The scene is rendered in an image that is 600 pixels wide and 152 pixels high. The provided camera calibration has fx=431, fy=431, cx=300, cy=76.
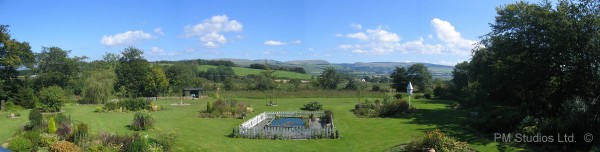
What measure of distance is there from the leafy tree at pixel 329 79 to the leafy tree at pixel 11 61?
149ft

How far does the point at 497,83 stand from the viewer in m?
27.9

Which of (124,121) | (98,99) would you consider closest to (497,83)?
(124,121)

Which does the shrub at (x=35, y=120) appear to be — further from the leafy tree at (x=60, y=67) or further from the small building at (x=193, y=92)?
the leafy tree at (x=60, y=67)

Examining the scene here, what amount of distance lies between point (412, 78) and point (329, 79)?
1476 cm

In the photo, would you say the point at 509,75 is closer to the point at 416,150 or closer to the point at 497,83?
the point at 497,83

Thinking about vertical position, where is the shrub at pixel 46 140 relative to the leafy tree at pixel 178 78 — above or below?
below

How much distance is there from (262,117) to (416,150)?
16.7 metres

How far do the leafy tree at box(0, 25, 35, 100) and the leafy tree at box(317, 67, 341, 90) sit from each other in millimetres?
45535

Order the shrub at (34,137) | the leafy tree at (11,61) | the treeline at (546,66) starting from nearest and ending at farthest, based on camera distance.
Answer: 1. the shrub at (34,137)
2. the treeline at (546,66)
3. the leafy tree at (11,61)

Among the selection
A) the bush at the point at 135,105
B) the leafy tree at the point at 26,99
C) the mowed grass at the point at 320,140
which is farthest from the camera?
the leafy tree at the point at 26,99

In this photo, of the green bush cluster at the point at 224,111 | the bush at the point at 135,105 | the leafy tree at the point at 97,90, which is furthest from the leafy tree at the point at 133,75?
the green bush cluster at the point at 224,111

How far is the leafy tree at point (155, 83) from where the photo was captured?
57.8 metres

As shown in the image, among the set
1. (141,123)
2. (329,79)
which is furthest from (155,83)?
(141,123)

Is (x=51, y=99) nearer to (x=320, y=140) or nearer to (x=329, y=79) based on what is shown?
(x=320, y=140)
